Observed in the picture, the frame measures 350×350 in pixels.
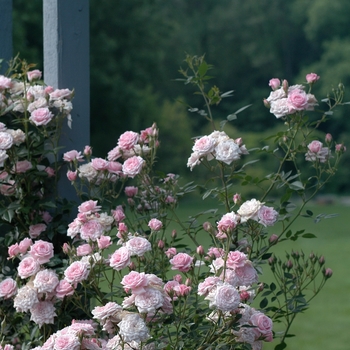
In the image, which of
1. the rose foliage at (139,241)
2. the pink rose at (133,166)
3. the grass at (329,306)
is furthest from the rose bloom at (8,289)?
the grass at (329,306)

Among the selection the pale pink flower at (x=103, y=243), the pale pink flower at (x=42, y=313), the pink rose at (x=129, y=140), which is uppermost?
the pink rose at (x=129, y=140)

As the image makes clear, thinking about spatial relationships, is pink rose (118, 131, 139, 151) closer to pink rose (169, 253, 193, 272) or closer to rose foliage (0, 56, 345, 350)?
rose foliage (0, 56, 345, 350)

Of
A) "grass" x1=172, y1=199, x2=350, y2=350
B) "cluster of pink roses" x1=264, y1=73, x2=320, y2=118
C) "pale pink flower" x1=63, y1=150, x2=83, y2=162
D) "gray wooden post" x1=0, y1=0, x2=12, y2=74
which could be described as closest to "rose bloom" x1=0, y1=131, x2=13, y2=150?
"pale pink flower" x1=63, y1=150, x2=83, y2=162

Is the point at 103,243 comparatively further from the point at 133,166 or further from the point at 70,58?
the point at 70,58

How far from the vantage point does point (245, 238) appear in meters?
1.67

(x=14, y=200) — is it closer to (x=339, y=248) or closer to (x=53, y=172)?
(x=53, y=172)

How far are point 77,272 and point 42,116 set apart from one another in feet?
1.70

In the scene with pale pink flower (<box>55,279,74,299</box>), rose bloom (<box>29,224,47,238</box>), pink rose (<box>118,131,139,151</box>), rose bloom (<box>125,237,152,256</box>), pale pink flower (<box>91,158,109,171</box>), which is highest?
pink rose (<box>118,131,139,151</box>)

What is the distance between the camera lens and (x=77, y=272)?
1.36m

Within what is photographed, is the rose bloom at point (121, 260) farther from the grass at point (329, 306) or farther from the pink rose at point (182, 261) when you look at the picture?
the grass at point (329, 306)

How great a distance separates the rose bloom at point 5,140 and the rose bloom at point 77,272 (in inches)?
17.2

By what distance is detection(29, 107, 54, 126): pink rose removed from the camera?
1.70 m

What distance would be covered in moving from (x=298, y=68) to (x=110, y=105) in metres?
11.5

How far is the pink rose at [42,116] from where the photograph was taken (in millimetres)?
1704
